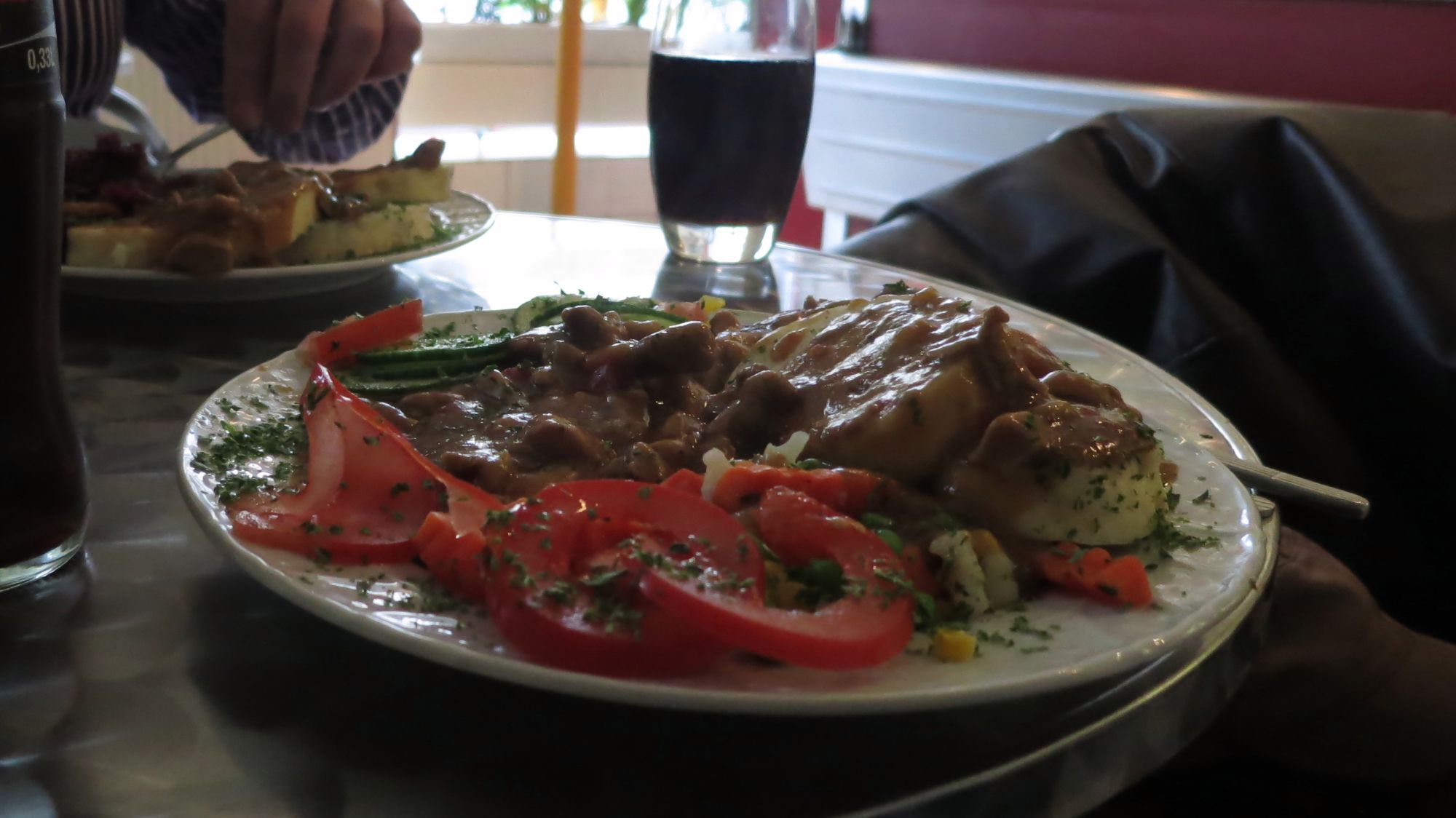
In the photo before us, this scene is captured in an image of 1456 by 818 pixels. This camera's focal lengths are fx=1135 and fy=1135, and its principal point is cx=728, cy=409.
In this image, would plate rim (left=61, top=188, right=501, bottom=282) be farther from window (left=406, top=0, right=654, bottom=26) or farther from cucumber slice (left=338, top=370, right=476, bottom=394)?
window (left=406, top=0, right=654, bottom=26)

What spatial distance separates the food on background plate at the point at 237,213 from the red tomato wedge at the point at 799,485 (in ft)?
2.83

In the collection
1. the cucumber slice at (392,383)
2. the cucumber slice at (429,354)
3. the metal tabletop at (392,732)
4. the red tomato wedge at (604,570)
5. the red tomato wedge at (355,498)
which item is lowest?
the metal tabletop at (392,732)

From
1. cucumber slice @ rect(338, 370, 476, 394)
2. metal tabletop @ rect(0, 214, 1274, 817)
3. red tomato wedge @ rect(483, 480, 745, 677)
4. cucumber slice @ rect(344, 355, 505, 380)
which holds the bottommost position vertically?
metal tabletop @ rect(0, 214, 1274, 817)

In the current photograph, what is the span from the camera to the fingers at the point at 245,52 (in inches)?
73.9

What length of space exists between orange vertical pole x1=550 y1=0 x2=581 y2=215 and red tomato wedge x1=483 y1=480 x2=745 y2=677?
239 centimetres

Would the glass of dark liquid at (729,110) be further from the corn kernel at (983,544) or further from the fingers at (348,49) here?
the corn kernel at (983,544)

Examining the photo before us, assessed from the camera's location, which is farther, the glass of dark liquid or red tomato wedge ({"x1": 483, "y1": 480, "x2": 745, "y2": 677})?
the glass of dark liquid

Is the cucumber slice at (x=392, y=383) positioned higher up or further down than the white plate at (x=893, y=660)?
further down

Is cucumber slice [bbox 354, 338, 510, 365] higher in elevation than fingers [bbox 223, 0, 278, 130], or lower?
lower

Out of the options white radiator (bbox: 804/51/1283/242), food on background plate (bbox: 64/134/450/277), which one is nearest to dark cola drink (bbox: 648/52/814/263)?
food on background plate (bbox: 64/134/450/277)

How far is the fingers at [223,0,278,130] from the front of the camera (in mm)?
1876

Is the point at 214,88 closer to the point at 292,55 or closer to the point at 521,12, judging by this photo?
the point at 292,55

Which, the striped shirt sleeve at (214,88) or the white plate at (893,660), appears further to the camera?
the striped shirt sleeve at (214,88)

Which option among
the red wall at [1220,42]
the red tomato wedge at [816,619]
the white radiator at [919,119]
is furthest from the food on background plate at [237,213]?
the red wall at [1220,42]
